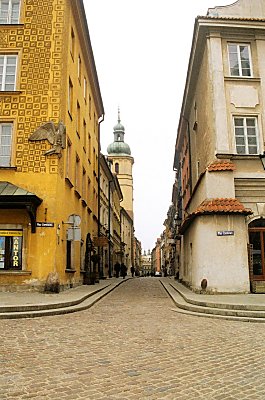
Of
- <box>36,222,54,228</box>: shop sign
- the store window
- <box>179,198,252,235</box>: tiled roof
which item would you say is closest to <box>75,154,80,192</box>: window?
<box>36,222,54,228</box>: shop sign

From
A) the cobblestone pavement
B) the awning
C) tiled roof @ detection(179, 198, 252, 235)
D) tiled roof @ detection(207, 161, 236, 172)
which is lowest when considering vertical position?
the cobblestone pavement

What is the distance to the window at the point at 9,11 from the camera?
62.6ft

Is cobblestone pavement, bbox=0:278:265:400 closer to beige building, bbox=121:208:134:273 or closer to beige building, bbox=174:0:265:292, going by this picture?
beige building, bbox=174:0:265:292

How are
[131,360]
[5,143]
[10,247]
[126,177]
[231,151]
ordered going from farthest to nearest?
[126,177] < [5,143] < [231,151] < [10,247] < [131,360]

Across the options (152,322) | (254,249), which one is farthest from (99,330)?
(254,249)

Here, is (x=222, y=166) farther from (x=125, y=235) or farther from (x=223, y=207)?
(x=125, y=235)

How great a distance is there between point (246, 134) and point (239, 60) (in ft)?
12.1

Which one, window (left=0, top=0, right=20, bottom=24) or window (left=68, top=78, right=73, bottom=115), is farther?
window (left=68, top=78, right=73, bottom=115)

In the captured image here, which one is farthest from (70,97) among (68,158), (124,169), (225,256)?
(124,169)

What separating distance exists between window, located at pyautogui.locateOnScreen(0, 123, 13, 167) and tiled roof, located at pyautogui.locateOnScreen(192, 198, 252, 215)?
8.45m

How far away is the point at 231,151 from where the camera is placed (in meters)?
17.2

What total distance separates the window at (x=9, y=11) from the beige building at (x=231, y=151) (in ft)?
28.0

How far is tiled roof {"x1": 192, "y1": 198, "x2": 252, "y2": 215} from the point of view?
15.6m

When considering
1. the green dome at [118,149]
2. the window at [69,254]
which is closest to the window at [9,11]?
the window at [69,254]
